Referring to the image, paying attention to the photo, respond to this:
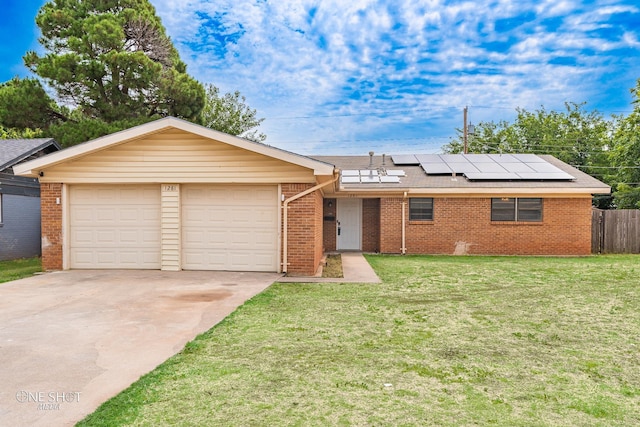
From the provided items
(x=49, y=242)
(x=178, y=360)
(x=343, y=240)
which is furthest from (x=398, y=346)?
(x=343, y=240)

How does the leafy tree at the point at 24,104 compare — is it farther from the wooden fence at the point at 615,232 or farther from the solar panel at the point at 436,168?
the wooden fence at the point at 615,232

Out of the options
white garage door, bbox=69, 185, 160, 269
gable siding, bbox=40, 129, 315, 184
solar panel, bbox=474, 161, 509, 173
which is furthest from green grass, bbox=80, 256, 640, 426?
solar panel, bbox=474, 161, 509, 173

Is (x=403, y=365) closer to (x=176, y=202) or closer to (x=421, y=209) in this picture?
(x=176, y=202)

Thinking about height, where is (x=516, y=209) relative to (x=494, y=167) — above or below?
below

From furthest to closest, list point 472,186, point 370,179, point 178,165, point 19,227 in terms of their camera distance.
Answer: point 370,179 < point 472,186 < point 19,227 < point 178,165

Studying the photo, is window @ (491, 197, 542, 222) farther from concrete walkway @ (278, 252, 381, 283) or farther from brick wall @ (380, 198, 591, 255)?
concrete walkway @ (278, 252, 381, 283)

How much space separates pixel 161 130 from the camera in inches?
363

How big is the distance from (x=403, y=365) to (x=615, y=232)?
15.9 meters

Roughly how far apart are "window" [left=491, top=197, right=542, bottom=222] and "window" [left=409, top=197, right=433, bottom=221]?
221 centimetres

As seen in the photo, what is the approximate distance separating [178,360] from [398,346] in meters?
2.22

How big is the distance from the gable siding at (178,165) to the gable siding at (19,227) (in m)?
5.21

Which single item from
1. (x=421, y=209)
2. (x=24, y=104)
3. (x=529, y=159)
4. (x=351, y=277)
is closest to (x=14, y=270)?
(x=351, y=277)

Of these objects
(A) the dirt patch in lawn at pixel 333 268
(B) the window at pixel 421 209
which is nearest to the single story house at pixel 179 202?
(A) the dirt patch in lawn at pixel 333 268

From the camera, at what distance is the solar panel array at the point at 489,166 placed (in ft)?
49.9
